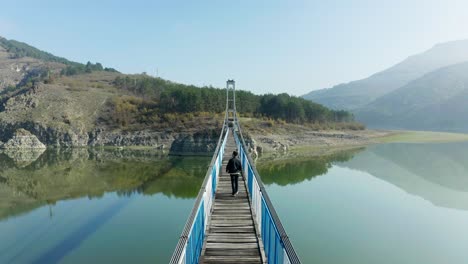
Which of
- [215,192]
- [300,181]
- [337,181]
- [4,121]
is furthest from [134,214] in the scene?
[4,121]

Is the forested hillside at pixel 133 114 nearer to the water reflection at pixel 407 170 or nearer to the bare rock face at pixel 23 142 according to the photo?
the bare rock face at pixel 23 142

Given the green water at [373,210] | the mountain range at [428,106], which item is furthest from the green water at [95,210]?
the mountain range at [428,106]

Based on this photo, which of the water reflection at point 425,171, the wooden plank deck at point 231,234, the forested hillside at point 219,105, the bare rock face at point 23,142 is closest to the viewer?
the wooden plank deck at point 231,234

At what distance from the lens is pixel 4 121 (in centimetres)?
6738

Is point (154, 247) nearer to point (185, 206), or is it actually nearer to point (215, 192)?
point (215, 192)

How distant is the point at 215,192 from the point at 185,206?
445 inches

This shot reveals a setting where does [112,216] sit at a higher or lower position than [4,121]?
lower

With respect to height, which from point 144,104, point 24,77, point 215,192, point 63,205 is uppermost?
point 24,77

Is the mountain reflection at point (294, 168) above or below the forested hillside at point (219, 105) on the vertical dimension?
below

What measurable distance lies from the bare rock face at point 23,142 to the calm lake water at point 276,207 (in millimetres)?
22649

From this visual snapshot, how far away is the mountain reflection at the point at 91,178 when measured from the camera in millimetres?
24828

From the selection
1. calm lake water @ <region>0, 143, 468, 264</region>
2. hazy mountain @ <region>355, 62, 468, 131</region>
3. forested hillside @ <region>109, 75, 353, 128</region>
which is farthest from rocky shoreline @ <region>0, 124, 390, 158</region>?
hazy mountain @ <region>355, 62, 468, 131</region>

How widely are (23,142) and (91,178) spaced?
36.7 metres

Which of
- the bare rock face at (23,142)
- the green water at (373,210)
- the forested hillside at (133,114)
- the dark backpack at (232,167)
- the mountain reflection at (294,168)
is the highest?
the forested hillside at (133,114)
